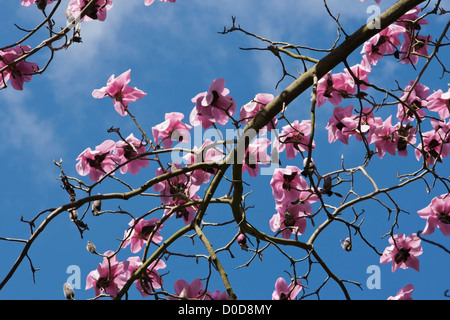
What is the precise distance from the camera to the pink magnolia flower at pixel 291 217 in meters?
2.70

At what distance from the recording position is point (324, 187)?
2398mm

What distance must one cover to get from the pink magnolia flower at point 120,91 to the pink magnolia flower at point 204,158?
1.37 feet

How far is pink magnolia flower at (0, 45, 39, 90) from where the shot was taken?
2.75 m

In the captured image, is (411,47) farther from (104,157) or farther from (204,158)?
(104,157)

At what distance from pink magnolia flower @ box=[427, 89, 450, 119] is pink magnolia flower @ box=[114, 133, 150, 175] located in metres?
1.67

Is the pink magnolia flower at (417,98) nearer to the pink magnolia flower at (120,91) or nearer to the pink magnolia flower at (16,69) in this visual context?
the pink magnolia flower at (120,91)

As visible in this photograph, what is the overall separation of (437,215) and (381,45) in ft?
3.54

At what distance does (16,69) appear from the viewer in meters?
2.78

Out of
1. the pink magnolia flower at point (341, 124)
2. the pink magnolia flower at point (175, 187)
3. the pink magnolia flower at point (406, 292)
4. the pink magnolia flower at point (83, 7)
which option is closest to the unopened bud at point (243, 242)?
the pink magnolia flower at point (175, 187)

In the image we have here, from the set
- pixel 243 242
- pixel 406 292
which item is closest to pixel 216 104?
pixel 243 242

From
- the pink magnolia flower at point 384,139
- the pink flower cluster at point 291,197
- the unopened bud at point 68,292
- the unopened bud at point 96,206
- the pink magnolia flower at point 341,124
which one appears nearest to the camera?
the unopened bud at point 68,292
